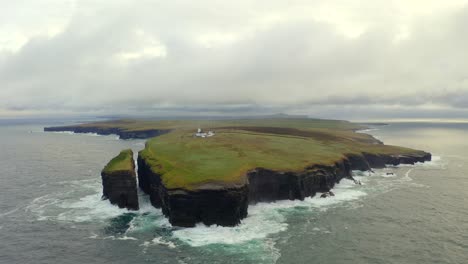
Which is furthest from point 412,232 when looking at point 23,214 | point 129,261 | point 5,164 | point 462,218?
point 5,164

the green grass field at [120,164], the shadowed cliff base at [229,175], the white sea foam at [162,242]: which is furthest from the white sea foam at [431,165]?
the white sea foam at [162,242]

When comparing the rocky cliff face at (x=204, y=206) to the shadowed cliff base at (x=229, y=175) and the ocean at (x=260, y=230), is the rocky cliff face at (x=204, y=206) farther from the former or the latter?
the ocean at (x=260, y=230)

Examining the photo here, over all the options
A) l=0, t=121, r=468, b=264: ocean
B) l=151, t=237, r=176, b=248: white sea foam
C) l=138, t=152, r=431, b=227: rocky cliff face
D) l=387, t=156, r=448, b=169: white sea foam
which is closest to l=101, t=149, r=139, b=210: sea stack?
l=0, t=121, r=468, b=264: ocean

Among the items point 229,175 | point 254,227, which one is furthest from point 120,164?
point 254,227

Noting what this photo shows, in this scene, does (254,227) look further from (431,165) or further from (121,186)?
(431,165)

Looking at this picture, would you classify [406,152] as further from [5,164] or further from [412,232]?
[5,164]

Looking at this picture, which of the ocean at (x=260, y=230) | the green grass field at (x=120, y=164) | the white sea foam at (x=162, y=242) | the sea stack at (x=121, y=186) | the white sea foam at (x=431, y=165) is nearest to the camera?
the ocean at (x=260, y=230)
